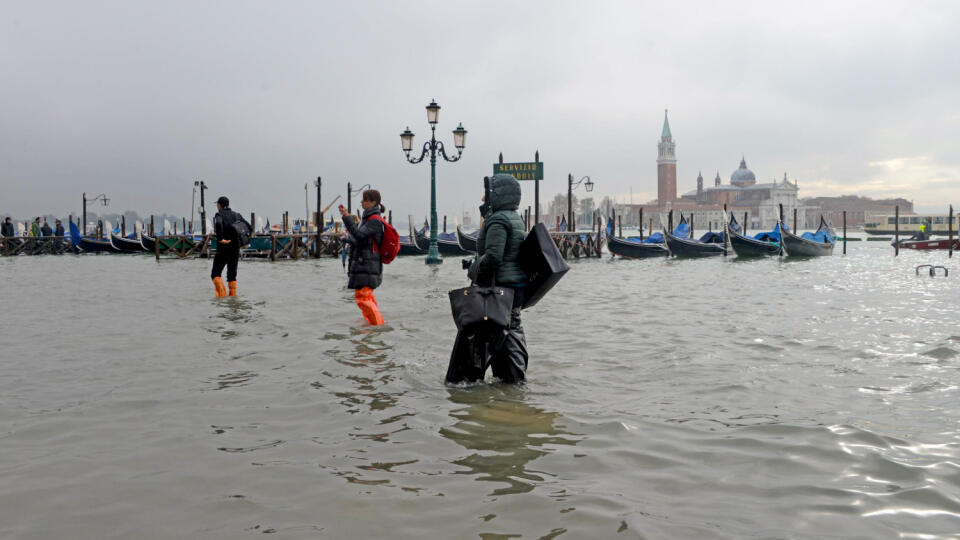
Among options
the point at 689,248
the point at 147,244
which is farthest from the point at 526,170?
the point at 147,244

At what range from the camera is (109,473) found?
315cm

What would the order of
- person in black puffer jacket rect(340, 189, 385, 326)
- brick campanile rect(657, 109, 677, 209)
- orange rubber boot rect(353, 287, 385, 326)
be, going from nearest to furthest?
1. person in black puffer jacket rect(340, 189, 385, 326)
2. orange rubber boot rect(353, 287, 385, 326)
3. brick campanile rect(657, 109, 677, 209)

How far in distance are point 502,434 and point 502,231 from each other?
4.49 feet

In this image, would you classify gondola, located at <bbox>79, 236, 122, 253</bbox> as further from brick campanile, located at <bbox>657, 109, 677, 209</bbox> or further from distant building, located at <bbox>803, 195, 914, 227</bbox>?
distant building, located at <bbox>803, 195, 914, 227</bbox>

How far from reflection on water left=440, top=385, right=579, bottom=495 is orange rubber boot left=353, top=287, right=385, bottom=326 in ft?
9.71

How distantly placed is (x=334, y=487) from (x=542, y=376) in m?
2.65

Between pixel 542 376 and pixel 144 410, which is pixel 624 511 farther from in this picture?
pixel 144 410

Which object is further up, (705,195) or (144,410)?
(705,195)

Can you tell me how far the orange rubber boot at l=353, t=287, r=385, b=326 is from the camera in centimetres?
757

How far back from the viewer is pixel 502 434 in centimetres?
381

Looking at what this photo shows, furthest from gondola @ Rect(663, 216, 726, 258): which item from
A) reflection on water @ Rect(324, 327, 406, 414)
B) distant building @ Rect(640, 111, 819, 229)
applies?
distant building @ Rect(640, 111, 819, 229)

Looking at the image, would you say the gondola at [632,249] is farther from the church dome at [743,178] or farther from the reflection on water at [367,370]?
the church dome at [743,178]

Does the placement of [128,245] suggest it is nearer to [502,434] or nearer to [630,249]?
[630,249]

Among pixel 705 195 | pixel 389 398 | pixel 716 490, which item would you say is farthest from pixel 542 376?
pixel 705 195
